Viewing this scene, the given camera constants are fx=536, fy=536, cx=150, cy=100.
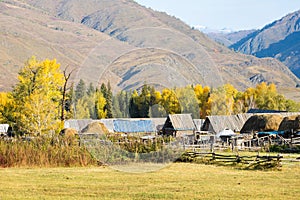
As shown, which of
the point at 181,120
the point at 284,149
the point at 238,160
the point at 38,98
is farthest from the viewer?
the point at 38,98

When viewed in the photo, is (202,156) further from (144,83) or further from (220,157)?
(144,83)

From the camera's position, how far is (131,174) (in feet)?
65.5

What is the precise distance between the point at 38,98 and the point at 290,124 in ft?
70.6

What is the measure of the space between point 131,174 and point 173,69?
16.2ft

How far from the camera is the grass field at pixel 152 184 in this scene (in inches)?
581

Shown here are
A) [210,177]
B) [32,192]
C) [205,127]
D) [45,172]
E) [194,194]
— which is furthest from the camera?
[205,127]

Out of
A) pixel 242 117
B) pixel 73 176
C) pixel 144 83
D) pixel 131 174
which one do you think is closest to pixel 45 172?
pixel 73 176

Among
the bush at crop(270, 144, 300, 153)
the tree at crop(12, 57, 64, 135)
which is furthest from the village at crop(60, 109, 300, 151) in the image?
the tree at crop(12, 57, 64, 135)

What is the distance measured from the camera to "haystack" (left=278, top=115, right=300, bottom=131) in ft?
148

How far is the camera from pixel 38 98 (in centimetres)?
4519

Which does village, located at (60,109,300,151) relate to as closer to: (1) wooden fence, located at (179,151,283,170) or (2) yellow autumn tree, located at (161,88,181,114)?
(1) wooden fence, located at (179,151,283,170)

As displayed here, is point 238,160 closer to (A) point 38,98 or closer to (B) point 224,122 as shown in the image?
(A) point 38,98

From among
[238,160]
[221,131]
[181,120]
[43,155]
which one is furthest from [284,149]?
[43,155]

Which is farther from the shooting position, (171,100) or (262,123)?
(262,123)
